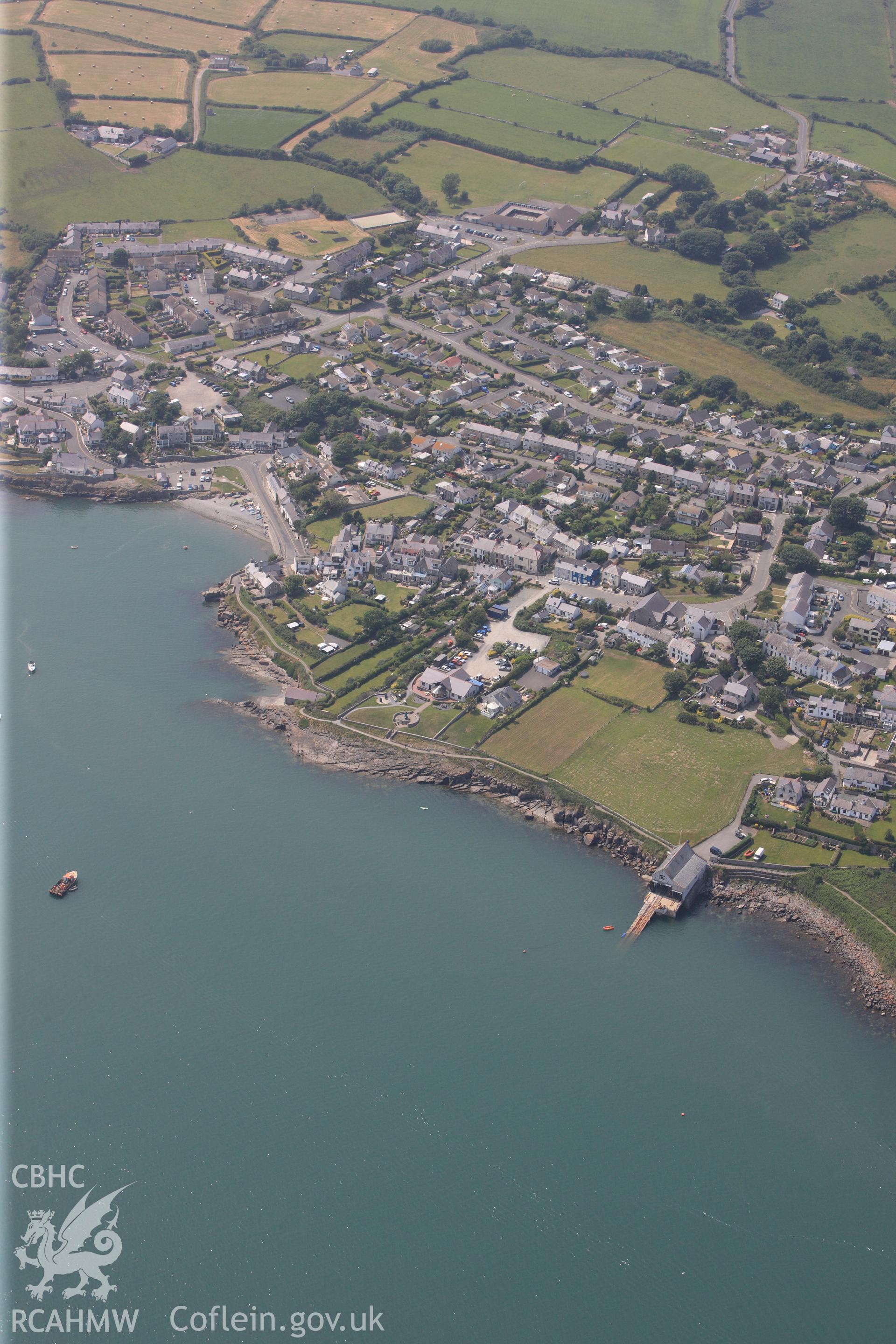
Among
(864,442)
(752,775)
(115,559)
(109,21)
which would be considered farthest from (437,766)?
(109,21)

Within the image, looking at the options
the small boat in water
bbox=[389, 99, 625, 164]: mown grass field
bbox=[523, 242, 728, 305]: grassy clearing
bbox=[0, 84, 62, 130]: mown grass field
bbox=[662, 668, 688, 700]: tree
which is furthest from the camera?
bbox=[389, 99, 625, 164]: mown grass field

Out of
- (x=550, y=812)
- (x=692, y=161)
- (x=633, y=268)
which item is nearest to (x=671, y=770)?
(x=550, y=812)

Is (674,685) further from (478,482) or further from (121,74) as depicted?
(121,74)

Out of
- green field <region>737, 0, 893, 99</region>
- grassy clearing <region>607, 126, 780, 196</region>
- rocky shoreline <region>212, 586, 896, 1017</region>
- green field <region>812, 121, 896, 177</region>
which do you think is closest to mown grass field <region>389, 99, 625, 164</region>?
grassy clearing <region>607, 126, 780, 196</region>

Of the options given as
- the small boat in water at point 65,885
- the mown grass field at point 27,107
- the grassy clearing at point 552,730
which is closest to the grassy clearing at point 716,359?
the grassy clearing at point 552,730

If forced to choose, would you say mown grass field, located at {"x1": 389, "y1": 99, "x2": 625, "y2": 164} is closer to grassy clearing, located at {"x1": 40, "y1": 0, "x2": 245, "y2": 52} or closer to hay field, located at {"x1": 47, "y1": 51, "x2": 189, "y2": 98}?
hay field, located at {"x1": 47, "y1": 51, "x2": 189, "y2": 98}
